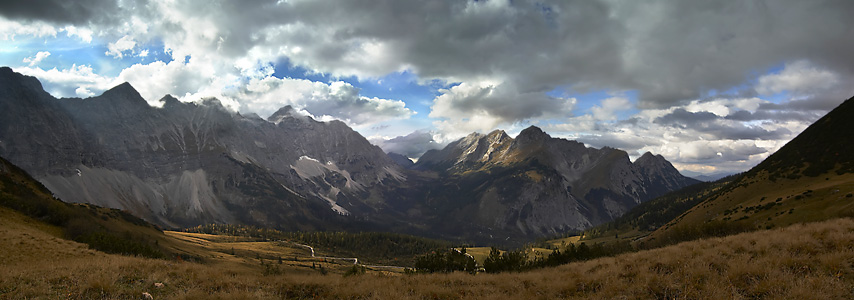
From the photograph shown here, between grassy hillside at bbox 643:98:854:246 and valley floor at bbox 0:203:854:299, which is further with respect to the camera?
grassy hillside at bbox 643:98:854:246

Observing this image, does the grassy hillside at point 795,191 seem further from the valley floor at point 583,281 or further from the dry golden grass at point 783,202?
the valley floor at point 583,281

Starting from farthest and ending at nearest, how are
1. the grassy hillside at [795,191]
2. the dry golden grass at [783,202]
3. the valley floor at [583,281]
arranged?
1. the dry golden grass at [783,202]
2. the grassy hillside at [795,191]
3. the valley floor at [583,281]

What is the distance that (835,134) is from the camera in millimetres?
133250

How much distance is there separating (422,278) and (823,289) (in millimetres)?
19296

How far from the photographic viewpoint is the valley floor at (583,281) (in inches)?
620

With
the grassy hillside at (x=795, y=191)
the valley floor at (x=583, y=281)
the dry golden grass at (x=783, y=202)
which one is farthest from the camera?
the dry golden grass at (x=783, y=202)

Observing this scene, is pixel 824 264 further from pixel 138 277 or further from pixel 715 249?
pixel 138 277

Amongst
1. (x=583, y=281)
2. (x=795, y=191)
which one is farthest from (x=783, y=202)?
(x=583, y=281)

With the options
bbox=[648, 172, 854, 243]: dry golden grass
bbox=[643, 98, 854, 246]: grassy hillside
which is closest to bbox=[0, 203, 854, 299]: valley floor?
bbox=[643, 98, 854, 246]: grassy hillside

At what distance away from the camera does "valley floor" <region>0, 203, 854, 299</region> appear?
15.8m

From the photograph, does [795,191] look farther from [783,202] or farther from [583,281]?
[583,281]

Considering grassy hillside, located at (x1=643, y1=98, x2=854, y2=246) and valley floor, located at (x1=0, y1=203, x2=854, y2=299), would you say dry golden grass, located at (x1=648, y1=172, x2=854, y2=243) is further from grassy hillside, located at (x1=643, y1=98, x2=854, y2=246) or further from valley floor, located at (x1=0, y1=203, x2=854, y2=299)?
valley floor, located at (x1=0, y1=203, x2=854, y2=299)

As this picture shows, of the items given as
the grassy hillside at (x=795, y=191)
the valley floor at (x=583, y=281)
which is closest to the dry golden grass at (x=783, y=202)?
the grassy hillside at (x=795, y=191)

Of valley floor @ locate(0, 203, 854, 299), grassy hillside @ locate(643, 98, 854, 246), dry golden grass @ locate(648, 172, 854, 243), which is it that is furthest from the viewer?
dry golden grass @ locate(648, 172, 854, 243)
